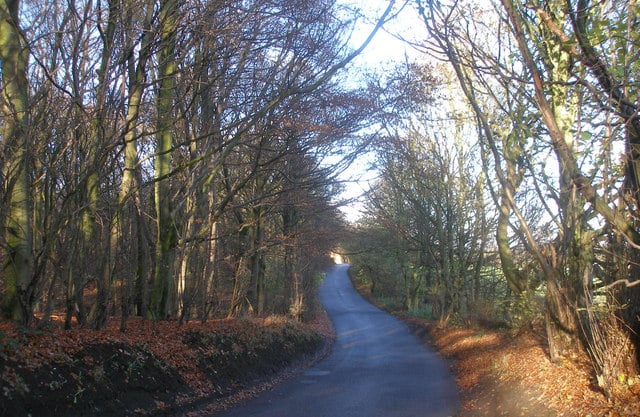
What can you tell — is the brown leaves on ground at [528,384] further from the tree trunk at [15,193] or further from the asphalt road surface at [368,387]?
the tree trunk at [15,193]

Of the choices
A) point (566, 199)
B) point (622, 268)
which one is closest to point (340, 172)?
point (566, 199)

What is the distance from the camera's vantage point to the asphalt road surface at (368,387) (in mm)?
10242

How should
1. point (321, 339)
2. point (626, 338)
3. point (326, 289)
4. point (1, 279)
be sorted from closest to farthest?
point (626, 338)
point (1, 279)
point (321, 339)
point (326, 289)

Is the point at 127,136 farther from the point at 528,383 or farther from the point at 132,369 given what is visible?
the point at 528,383

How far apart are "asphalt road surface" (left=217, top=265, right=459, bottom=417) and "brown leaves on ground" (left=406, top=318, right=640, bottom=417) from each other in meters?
0.57

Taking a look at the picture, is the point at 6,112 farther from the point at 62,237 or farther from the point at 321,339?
the point at 321,339

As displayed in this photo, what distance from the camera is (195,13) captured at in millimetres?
10695

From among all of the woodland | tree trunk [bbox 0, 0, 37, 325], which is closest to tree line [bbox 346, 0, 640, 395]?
the woodland

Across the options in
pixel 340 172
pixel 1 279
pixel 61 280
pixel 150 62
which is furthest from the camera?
pixel 340 172

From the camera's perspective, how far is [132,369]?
934cm

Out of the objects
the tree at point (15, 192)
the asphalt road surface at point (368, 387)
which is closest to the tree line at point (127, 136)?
the tree at point (15, 192)

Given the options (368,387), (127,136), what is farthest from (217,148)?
(368,387)

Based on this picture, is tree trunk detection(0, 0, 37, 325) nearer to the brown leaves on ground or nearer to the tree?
the tree

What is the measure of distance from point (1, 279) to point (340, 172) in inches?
410
